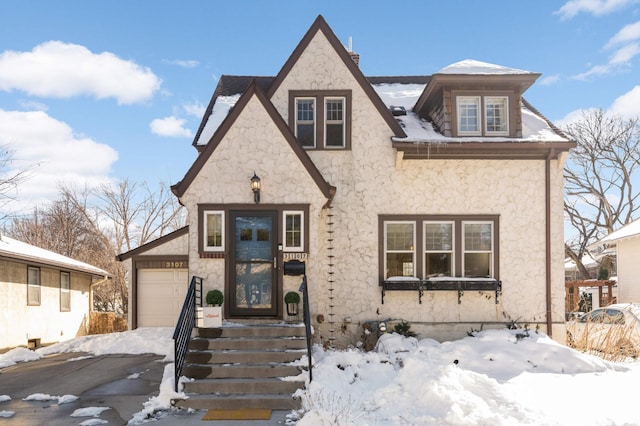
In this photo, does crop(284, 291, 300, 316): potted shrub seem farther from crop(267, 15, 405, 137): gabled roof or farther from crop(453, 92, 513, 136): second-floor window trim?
crop(453, 92, 513, 136): second-floor window trim

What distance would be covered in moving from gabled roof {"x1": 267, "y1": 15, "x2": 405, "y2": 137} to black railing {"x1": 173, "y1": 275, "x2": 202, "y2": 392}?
5099 millimetres

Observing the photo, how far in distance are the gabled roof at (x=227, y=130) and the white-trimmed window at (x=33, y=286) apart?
334 inches

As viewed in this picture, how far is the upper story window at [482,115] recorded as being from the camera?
11977 millimetres

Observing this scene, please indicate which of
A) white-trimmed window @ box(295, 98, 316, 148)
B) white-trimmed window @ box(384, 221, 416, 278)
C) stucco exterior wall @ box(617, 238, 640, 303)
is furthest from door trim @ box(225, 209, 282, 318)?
stucco exterior wall @ box(617, 238, 640, 303)

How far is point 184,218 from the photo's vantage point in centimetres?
3356

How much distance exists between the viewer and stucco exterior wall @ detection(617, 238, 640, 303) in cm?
2061

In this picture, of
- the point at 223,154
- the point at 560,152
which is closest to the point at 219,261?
the point at 223,154

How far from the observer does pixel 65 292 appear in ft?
60.7

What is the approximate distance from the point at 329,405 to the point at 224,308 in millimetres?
3953

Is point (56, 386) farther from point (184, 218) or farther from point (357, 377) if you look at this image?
point (184, 218)

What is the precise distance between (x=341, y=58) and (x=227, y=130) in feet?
10.9

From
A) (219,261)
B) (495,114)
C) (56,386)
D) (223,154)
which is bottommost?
(56,386)

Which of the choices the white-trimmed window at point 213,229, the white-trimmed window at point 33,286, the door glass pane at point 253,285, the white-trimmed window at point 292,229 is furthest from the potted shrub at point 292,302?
the white-trimmed window at point 33,286

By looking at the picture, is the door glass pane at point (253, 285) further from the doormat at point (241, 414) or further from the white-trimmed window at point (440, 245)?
the doormat at point (241, 414)
